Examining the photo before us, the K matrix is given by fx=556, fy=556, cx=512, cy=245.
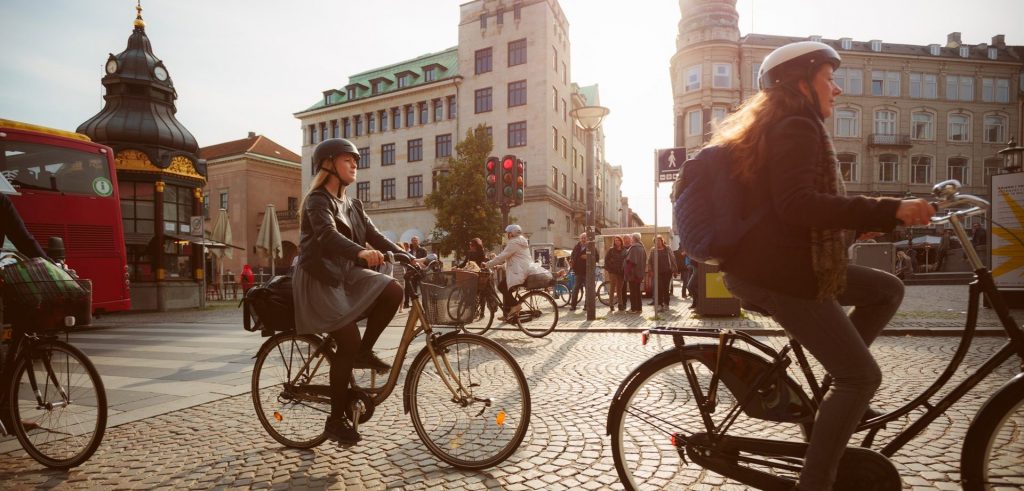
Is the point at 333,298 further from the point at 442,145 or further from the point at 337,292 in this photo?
the point at 442,145

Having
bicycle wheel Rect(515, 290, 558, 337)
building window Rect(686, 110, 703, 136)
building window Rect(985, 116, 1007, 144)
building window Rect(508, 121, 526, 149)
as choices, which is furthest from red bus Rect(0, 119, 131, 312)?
building window Rect(985, 116, 1007, 144)

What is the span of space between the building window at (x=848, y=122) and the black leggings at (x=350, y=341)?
49722 mm

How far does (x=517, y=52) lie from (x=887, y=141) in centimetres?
2987

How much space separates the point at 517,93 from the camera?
134 feet

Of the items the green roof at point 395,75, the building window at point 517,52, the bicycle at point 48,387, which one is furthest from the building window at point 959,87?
the bicycle at point 48,387

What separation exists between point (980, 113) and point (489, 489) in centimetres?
5877

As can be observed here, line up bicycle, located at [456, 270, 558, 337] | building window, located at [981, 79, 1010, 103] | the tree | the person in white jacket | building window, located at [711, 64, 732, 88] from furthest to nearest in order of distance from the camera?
building window, located at [981, 79, 1010, 103] → building window, located at [711, 64, 732, 88] → the tree → the person in white jacket → bicycle, located at [456, 270, 558, 337]

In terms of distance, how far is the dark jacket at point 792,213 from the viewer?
1845 millimetres

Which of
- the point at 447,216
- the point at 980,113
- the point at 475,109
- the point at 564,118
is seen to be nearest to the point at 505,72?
the point at 475,109

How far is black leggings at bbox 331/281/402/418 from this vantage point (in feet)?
10.4

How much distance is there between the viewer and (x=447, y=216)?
30766 mm

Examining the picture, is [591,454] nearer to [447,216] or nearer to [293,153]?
[447,216]

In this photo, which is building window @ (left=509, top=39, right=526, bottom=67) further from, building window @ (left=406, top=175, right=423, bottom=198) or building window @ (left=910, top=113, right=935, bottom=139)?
building window @ (left=910, top=113, right=935, bottom=139)

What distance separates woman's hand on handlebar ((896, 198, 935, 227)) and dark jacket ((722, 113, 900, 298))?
0.07ft
